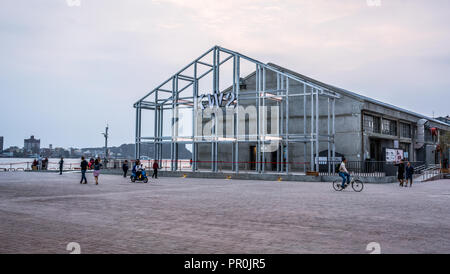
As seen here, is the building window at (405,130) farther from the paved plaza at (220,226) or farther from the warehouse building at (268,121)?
the paved plaza at (220,226)

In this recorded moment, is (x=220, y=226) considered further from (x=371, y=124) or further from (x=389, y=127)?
(x=389, y=127)

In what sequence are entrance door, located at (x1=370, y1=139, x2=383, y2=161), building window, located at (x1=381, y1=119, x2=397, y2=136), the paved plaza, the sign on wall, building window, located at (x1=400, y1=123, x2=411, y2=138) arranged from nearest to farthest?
the paved plaza < the sign on wall < entrance door, located at (x1=370, y1=139, x2=383, y2=161) < building window, located at (x1=381, y1=119, x2=397, y2=136) < building window, located at (x1=400, y1=123, x2=411, y2=138)

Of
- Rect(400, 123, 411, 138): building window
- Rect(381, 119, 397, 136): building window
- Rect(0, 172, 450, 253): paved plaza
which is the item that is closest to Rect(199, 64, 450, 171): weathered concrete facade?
Rect(381, 119, 397, 136): building window

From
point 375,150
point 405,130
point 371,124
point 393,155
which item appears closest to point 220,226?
point 393,155

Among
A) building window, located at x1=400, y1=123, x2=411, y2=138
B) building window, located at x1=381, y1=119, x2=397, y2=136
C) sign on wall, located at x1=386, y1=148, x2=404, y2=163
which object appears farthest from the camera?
building window, located at x1=400, y1=123, x2=411, y2=138

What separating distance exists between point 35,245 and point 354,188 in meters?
17.3

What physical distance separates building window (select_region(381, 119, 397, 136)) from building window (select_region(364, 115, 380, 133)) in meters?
1.67

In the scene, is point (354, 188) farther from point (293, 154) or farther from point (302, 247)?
point (293, 154)

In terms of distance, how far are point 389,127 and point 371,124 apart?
639 centimetres

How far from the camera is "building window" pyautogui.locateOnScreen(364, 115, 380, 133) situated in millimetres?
39528

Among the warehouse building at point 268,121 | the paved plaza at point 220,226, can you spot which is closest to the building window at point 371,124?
the warehouse building at point 268,121

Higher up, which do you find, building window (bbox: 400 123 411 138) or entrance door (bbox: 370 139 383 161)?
building window (bbox: 400 123 411 138)

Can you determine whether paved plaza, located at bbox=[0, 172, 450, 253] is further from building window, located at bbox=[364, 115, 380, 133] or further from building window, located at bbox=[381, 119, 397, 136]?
building window, located at bbox=[381, 119, 397, 136]
